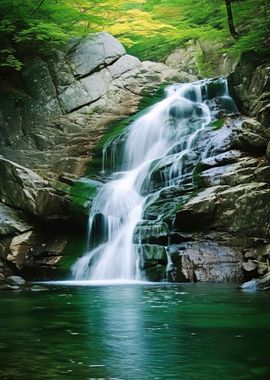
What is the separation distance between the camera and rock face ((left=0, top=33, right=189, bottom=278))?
1424 centimetres

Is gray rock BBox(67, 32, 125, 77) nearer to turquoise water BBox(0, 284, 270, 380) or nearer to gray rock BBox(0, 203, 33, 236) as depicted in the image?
gray rock BBox(0, 203, 33, 236)

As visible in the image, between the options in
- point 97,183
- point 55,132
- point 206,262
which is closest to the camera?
point 206,262

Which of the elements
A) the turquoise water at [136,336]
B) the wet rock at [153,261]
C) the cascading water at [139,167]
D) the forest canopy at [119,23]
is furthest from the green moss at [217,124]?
the turquoise water at [136,336]

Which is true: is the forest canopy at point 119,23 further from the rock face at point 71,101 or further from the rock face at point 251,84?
the rock face at point 71,101

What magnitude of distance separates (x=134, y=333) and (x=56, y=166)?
12385mm

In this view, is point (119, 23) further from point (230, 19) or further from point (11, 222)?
point (11, 222)

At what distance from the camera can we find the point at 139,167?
16453 mm

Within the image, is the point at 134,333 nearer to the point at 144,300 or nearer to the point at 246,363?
the point at 246,363

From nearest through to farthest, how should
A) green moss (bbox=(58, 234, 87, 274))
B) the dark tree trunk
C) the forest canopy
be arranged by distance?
green moss (bbox=(58, 234, 87, 274)) → the dark tree trunk → the forest canopy

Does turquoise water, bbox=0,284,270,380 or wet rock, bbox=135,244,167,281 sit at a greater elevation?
wet rock, bbox=135,244,167,281

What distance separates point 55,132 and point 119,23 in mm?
5772

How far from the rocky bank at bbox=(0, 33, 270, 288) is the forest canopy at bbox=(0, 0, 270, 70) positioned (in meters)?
0.88

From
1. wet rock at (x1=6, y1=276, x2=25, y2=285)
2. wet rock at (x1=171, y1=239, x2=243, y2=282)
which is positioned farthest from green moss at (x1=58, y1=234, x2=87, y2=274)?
wet rock at (x1=171, y1=239, x2=243, y2=282)

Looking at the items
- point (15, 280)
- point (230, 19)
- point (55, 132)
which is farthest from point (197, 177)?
point (55, 132)
